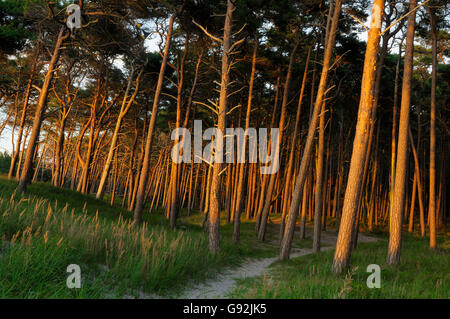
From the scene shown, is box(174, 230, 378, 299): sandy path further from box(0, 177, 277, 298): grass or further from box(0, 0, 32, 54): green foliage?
box(0, 0, 32, 54): green foliage

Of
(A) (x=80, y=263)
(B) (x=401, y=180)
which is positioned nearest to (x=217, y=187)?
(A) (x=80, y=263)

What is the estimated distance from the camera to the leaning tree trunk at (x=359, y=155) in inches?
234

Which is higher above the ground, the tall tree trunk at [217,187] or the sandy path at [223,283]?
the tall tree trunk at [217,187]

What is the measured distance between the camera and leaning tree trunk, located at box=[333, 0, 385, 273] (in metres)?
5.93

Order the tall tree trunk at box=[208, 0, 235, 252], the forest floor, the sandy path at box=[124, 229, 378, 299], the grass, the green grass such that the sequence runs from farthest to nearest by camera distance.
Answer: the tall tree trunk at box=[208, 0, 235, 252]
the sandy path at box=[124, 229, 378, 299]
the green grass
the forest floor
the grass

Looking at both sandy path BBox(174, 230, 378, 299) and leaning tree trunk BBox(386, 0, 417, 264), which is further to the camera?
leaning tree trunk BBox(386, 0, 417, 264)

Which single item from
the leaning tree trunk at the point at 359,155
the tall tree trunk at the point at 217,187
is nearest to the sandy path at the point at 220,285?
the tall tree trunk at the point at 217,187

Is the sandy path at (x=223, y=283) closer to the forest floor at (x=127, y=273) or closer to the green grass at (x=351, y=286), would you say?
the forest floor at (x=127, y=273)

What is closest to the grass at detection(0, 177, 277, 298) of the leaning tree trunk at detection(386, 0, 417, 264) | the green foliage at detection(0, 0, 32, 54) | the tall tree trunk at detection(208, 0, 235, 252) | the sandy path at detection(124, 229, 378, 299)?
the sandy path at detection(124, 229, 378, 299)

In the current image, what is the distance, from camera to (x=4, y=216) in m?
5.00

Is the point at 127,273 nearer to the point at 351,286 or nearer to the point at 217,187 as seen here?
the point at 351,286

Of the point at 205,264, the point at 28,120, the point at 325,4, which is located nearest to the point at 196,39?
the point at 325,4
